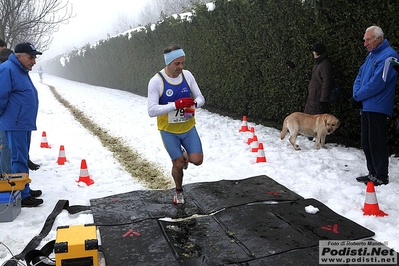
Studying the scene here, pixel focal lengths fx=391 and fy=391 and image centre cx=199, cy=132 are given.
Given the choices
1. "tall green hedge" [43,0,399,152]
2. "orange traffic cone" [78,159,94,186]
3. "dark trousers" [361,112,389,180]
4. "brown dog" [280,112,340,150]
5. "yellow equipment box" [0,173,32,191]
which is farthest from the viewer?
"brown dog" [280,112,340,150]

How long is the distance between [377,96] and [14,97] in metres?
5.40

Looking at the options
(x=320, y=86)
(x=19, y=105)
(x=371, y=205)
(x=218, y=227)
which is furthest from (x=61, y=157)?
(x=371, y=205)

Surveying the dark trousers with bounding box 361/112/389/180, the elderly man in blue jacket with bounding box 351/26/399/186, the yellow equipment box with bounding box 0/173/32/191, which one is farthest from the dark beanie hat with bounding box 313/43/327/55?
the yellow equipment box with bounding box 0/173/32/191

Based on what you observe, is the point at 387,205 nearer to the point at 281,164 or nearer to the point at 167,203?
the point at 281,164

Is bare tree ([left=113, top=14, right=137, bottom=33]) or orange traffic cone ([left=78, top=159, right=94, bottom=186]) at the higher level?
bare tree ([left=113, top=14, right=137, bottom=33])

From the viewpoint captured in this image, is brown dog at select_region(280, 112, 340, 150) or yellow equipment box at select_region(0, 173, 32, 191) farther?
brown dog at select_region(280, 112, 340, 150)

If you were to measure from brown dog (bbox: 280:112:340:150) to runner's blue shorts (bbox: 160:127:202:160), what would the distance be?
11.2 feet

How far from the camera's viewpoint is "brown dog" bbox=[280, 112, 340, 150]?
7.89 metres

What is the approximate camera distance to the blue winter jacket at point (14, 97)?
5638 millimetres

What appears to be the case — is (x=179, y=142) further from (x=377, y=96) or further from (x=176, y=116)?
(x=377, y=96)

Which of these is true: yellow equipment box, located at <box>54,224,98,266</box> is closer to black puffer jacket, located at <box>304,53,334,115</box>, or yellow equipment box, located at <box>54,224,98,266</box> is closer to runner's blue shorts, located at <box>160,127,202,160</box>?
runner's blue shorts, located at <box>160,127,202,160</box>

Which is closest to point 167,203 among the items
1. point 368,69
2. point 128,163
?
point 128,163

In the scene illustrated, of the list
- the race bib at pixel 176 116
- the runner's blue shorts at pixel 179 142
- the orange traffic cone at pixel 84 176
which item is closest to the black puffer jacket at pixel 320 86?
the runner's blue shorts at pixel 179 142

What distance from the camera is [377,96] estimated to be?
5.86 metres
